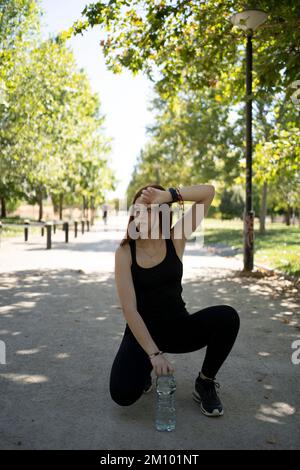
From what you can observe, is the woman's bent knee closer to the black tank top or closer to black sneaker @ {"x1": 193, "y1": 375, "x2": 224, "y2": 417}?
the black tank top

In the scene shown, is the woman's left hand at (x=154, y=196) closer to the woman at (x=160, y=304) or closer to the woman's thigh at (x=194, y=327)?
the woman at (x=160, y=304)

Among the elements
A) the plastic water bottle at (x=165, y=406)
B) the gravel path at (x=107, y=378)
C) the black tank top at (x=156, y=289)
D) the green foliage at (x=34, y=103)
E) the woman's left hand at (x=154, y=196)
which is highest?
the green foliage at (x=34, y=103)

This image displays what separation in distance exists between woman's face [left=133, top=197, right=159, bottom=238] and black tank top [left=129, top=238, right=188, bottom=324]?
→ 138 millimetres

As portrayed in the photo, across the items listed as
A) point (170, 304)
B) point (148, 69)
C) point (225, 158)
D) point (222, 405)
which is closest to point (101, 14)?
point (148, 69)

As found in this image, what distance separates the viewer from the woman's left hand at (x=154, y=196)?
3.71 metres

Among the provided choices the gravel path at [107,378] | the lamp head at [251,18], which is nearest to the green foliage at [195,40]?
the lamp head at [251,18]

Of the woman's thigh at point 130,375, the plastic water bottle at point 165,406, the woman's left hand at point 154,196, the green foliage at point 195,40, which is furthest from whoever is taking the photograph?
the green foliage at point 195,40

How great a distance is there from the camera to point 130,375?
11.8 ft

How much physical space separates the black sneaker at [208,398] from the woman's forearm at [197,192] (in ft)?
4.79

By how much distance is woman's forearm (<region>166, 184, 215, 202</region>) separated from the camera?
3.91 meters

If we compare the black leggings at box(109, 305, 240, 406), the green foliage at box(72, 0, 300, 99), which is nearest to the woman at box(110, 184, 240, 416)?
the black leggings at box(109, 305, 240, 406)

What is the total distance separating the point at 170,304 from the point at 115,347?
1837 millimetres

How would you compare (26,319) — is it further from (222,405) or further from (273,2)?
(273,2)

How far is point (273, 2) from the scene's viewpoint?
8.59 m
